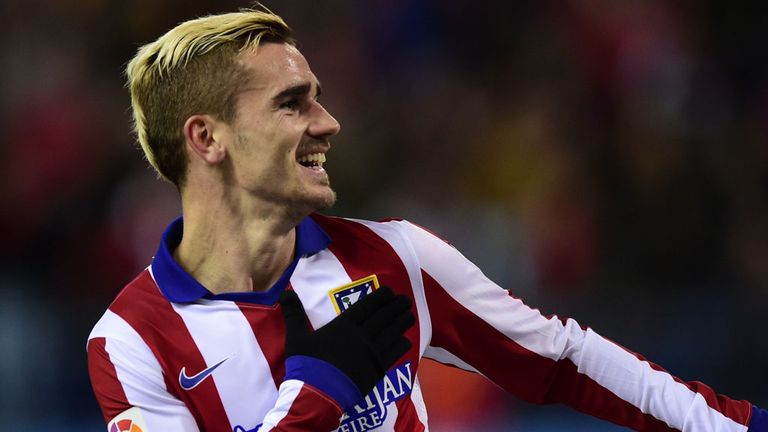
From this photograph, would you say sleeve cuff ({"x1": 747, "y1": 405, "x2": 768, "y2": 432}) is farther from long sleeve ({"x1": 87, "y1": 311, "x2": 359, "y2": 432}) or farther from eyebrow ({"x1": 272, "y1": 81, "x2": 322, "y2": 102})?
eyebrow ({"x1": 272, "y1": 81, "x2": 322, "y2": 102})

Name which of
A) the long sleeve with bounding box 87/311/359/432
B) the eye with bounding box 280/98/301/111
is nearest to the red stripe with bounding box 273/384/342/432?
the long sleeve with bounding box 87/311/359/432

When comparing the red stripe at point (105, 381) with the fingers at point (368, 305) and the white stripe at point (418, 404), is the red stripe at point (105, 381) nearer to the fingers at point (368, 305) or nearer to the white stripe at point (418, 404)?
the fingers at point (368, 305)

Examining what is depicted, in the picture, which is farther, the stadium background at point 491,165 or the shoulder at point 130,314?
the stadium background at point 491,165

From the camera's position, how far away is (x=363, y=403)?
2264mm

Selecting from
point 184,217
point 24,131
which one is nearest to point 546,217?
point 24,131

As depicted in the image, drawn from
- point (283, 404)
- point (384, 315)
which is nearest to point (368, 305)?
point (384, 315)

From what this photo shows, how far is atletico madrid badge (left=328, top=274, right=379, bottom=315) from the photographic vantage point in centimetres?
233

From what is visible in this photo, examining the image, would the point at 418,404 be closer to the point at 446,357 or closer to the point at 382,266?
the point at 446,357

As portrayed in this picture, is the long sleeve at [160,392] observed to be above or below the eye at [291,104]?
below

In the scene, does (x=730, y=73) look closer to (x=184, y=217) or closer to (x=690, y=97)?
(x=690, y=97)

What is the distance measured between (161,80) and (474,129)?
11.5ft

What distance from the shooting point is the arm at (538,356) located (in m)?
2.28

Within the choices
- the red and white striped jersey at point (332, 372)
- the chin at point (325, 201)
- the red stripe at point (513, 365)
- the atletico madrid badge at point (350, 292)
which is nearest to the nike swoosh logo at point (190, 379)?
the red and white striped jersey at point (332, 372)

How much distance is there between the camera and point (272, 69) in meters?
2.29
